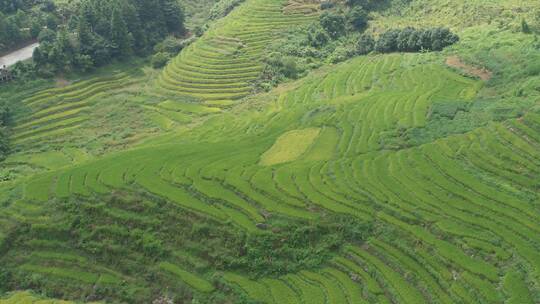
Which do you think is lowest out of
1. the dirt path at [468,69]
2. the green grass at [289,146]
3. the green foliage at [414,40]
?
the dirt path at [468,69]

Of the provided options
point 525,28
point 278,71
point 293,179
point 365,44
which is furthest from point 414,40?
point 293,179

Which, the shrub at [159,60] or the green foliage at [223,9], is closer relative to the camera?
the shrub at [159,60]

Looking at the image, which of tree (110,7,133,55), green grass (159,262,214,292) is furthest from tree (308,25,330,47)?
green grass (159,262,214,292)

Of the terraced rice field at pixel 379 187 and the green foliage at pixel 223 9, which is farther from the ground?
the green foliage at pixel 223 9

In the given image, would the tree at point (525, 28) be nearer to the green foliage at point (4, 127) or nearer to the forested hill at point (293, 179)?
the forested hill at point (293, 179)

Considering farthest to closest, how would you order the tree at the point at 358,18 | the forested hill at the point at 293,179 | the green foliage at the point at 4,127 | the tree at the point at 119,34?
the tree at the point at 358,18 → the tree at the point at 119,34 → the green foliage at the point at 4,127 → the forested hill at the point at 293,179

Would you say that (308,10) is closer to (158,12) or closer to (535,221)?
(158,12)

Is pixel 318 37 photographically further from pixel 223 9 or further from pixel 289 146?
pixel 289 146

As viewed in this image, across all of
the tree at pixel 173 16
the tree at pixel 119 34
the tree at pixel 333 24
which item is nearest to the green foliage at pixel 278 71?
the tree at pixel 333 24
